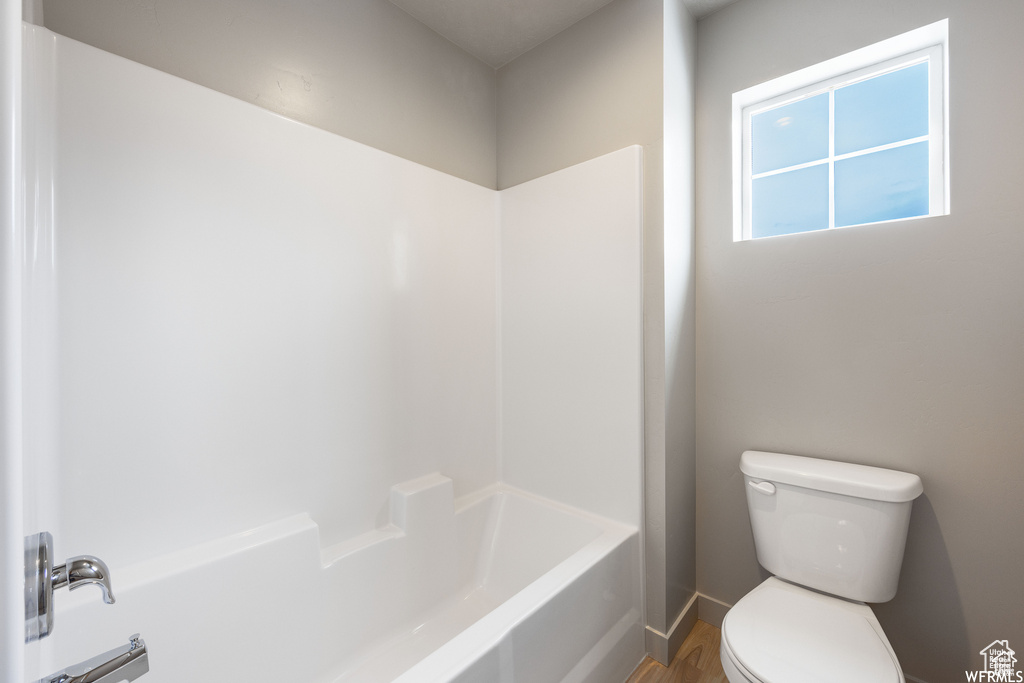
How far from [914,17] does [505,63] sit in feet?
5.08

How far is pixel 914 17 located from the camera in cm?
Result: 145

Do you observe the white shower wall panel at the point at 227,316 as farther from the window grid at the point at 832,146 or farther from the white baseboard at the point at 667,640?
the window grid at the point at 832,146

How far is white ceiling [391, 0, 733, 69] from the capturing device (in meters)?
1.79

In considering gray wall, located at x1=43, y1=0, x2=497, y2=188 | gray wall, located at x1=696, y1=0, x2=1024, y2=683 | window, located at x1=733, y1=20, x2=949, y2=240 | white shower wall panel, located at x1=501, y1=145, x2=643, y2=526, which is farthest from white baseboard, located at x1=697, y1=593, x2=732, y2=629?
gray wall, located at x1=43, y1=0, x2=497, y2=188

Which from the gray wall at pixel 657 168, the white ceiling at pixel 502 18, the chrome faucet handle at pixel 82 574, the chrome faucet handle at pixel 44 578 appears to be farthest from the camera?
the white ceiling at pixel 502 18

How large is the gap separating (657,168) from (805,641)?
154cm

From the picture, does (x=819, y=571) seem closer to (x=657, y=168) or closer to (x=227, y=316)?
(x=657, y=168)

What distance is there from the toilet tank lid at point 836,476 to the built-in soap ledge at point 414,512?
1.14 meters

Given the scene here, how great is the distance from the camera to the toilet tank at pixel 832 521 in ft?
4.49

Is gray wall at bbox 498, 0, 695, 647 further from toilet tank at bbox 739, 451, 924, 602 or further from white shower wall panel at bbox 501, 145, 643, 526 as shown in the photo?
toilet tank at bbox 739, 451, 924, 602

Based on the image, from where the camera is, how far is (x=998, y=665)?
4.51 ft

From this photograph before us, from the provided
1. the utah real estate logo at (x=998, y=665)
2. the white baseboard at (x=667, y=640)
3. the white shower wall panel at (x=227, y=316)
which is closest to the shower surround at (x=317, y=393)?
the white shower wall panel at (x=227, y=316)

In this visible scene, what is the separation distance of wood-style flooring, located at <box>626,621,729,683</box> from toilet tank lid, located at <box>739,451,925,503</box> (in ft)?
2.24

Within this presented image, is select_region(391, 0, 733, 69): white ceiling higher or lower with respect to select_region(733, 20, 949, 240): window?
higher
